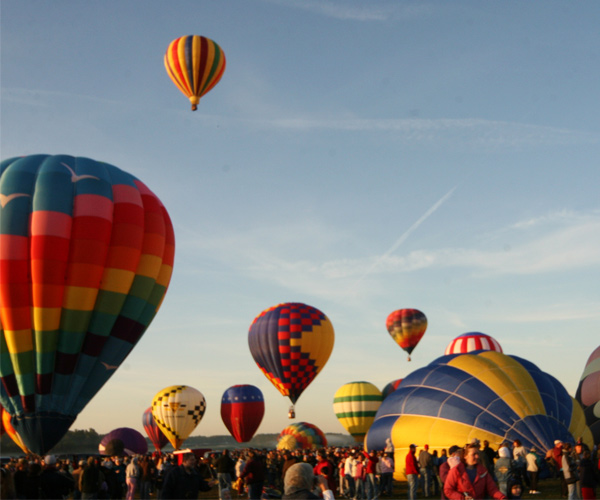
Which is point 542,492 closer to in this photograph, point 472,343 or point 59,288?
point 59,288

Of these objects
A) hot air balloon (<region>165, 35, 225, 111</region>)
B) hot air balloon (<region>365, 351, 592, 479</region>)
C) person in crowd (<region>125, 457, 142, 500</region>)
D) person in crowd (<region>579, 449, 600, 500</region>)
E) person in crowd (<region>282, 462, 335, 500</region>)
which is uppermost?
hot air balloon (<region>165, 35, 225, 111</region>)

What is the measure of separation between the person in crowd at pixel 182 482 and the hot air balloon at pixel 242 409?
118ft

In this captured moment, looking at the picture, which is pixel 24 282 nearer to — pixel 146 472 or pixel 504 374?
pixel 146 472

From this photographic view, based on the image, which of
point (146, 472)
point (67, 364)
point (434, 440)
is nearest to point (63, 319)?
point (67, 364)

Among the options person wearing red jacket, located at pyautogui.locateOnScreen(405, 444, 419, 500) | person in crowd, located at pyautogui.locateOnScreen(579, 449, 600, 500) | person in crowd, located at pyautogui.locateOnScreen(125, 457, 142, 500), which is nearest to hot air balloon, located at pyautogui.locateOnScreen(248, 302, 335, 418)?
person in crowd, located at pyautogui.locateOnScreen(125, 457, 142, 500)

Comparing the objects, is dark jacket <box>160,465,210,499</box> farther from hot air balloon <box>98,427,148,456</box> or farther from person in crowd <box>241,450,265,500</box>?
hot air balloon <box>98,427,148,456</box>

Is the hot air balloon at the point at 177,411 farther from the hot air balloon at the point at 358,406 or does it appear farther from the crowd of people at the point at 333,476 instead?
the crowd of people at the point at 333,476

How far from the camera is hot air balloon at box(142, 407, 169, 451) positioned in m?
42.6

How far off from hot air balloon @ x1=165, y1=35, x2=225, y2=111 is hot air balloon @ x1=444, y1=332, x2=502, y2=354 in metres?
17.7

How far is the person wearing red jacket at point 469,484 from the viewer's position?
693 centimetres

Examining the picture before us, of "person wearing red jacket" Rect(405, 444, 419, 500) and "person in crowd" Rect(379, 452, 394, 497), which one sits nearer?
"person wearing red jacket" Rect(405, 444, 419, 500)

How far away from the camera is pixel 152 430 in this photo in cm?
4297

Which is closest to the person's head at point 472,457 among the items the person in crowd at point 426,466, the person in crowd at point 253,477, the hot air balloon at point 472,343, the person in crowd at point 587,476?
the person in crowd at point 587,476

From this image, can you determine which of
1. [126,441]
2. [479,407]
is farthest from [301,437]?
[479,407]
